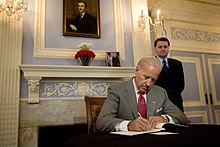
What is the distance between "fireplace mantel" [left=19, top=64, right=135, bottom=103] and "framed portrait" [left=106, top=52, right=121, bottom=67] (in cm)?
10

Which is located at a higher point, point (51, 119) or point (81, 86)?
point (81, 86)

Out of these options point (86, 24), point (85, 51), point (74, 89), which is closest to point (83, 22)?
point (86, 24)

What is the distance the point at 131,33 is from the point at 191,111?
77.9 inches

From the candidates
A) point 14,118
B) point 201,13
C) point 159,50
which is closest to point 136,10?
point 159,50

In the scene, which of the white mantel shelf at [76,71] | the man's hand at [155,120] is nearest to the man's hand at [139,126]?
the man's hand at [155,120]

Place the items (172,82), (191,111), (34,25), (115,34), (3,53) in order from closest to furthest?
(172,82) → (3,53) → (34,25) → (115,34) → (191,111)

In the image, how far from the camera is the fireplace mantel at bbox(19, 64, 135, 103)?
2.59 m

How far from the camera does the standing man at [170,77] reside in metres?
2.38

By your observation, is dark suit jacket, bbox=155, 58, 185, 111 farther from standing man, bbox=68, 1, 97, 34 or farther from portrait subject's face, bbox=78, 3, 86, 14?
portrait subject's face, bbox=78, 3, 86, 14

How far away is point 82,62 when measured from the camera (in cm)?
285

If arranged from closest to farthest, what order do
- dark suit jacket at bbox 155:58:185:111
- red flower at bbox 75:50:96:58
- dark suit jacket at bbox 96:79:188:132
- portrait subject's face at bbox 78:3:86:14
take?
1. dark suit jacket at bbox 96:79:188:132
2. dark suit jacket at bbox 155:58:185:111
3. red flower at bbox 75:50:96:58
4. portrait subject's face at bbox 78:3:86:14

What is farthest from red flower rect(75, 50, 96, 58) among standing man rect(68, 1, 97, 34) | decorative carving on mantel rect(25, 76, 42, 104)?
decorative carving on mantel rect(25, 76, 42, 104)

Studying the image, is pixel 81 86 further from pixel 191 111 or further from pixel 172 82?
pixel 191 111

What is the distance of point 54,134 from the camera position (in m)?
2.68
